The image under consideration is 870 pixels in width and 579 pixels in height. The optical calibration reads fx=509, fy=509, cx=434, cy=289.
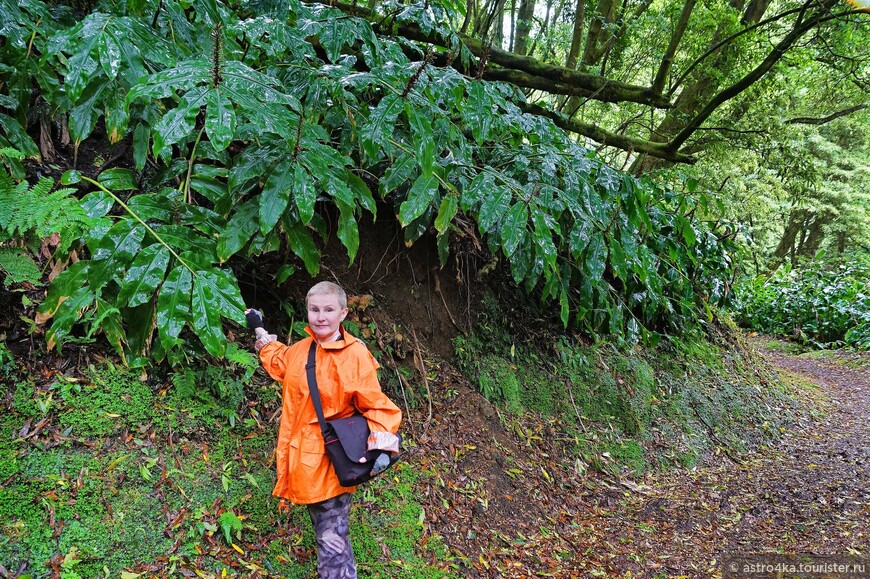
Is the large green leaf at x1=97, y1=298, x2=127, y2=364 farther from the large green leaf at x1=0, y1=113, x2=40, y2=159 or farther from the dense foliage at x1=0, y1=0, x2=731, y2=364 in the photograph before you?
the large green leaf at x1=0, y1=113, x2=40, y2=159

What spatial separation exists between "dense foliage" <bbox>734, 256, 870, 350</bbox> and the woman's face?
36.1 ft

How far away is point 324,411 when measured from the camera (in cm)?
225

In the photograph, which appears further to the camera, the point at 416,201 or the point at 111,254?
the point at 416,201

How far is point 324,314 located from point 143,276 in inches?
29.4

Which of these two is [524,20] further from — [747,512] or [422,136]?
[747,512]

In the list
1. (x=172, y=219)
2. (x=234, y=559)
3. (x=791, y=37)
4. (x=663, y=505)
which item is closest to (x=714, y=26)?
(x=791, y=37)

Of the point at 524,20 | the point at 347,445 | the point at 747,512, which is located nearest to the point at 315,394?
the point at 347,445

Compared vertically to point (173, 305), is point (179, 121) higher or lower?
higher

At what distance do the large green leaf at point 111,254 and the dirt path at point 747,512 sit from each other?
133 inches

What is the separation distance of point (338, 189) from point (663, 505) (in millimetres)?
3913

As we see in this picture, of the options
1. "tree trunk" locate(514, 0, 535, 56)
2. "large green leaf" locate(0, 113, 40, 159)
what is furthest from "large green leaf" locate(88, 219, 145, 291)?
"tree trunk" locate(514, 0, 535, 56)

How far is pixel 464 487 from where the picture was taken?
3.56m

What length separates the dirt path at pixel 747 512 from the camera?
3.60 meters

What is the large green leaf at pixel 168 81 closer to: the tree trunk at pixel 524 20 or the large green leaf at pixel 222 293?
the large green leaf at pixel 222 293
